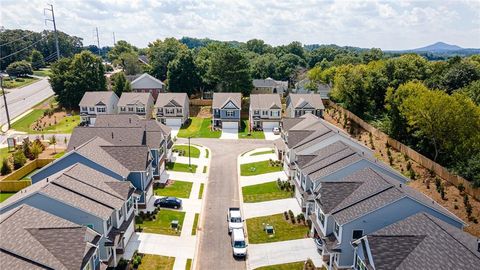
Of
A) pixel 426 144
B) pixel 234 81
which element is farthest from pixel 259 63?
pixel 426 144

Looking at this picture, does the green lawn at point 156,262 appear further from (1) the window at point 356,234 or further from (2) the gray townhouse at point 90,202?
(1) the window at point 356,234

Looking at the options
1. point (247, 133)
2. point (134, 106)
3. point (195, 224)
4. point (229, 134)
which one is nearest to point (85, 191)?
point (195, 224)

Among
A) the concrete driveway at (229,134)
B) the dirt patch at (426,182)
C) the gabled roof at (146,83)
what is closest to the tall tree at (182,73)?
the gabled roof at (146,83)

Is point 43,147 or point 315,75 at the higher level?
point 315,75

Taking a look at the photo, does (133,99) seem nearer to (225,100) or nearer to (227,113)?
(225,100)

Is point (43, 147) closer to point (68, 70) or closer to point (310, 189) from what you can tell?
point (68, 70)

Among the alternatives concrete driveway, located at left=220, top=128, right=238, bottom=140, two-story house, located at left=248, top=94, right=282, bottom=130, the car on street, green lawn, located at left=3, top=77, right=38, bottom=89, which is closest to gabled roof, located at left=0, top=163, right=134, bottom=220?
the car on street

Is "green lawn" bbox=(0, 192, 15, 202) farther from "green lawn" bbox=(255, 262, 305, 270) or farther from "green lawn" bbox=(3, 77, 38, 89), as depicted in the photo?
"green lawn" bbox=(3, 77, 38, 89)
